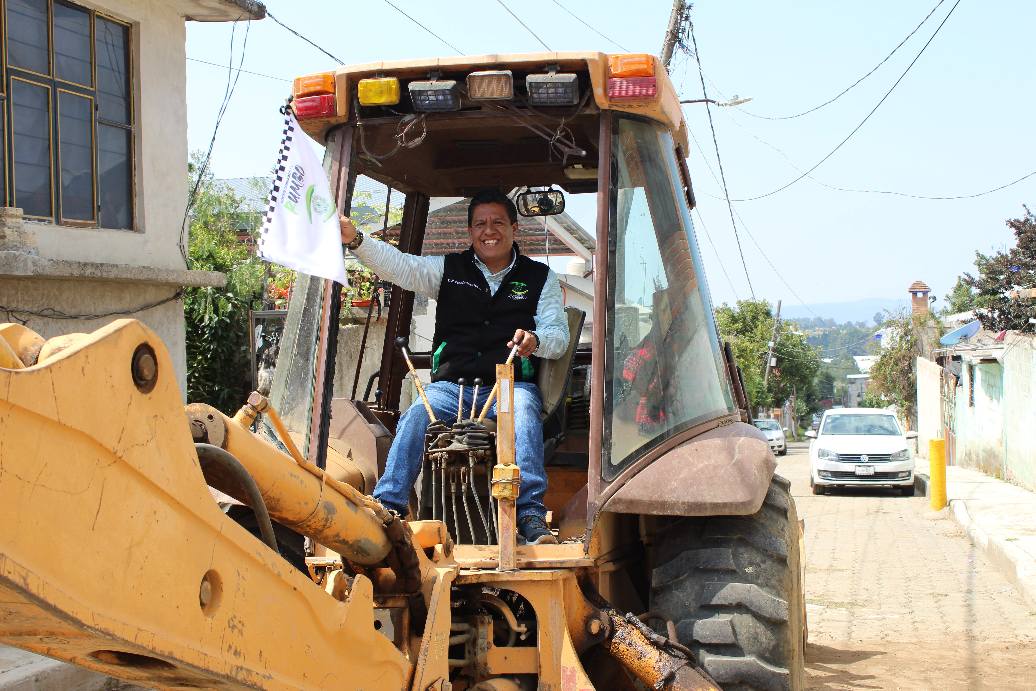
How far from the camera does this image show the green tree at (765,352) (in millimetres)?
57281

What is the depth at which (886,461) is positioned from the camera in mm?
21703

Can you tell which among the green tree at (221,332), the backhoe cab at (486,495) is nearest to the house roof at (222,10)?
the green tree at (221,332)

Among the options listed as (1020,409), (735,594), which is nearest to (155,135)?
(735,594)

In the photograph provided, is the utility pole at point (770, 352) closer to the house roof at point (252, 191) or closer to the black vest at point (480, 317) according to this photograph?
the house roof at point (252, 191)

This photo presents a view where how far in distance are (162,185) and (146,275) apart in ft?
4.39

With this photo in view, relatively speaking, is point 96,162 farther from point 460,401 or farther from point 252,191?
point 252,191

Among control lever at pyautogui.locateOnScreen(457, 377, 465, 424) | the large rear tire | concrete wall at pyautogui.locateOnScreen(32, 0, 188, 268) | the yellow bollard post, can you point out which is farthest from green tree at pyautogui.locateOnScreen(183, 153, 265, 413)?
the large rear tire

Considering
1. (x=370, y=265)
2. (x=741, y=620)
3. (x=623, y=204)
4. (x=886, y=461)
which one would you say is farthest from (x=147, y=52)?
(x=886, y=461)

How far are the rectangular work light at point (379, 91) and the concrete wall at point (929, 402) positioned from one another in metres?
30.6

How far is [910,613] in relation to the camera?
378 inches

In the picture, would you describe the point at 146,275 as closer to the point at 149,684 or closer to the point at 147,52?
the point at 147,52

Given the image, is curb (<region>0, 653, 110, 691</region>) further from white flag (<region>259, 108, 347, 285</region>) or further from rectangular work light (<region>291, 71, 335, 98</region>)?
rectangular work light (<region>291, 71, 335, 98</region>)

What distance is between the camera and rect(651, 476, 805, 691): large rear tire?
13.3 ft

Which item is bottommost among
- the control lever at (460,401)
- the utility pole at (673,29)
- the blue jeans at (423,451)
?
the blue jeans at (423,451)
